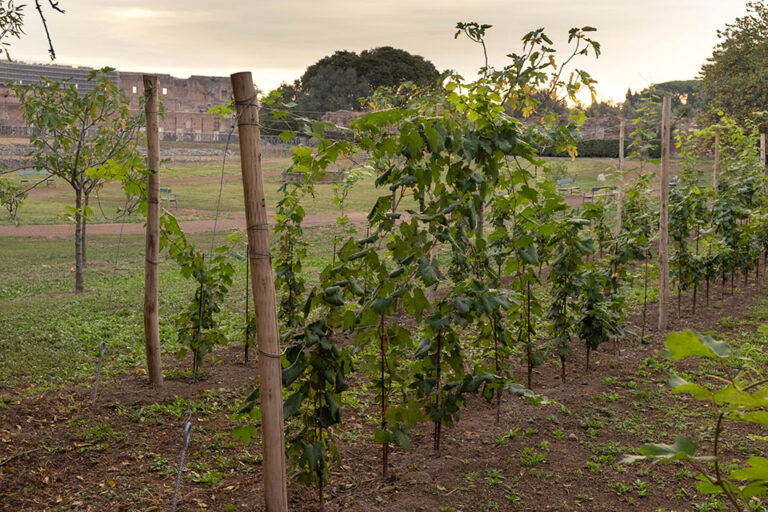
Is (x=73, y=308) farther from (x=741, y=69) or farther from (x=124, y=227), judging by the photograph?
(x=741, y=69)

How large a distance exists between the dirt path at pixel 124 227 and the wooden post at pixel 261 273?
1212cm

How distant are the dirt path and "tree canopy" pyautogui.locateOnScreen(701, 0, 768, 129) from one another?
12542 mm

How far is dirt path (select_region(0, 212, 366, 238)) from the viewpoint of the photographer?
52.2ft

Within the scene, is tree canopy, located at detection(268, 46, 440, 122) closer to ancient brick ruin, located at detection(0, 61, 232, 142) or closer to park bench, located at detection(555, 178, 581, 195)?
ancient brick ruin, located at detection(0, 61, 232, 142)

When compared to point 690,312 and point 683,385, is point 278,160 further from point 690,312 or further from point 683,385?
point 683,385

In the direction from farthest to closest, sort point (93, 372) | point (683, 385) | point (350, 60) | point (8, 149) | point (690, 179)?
point (350, 60)
point (8, 149)
point (690, 179)
point (93, 372)
point (683, 385)

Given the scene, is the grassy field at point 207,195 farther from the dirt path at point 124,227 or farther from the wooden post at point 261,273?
the wooden post at point 261,273

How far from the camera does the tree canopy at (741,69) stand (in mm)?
21156

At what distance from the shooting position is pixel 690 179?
27.1ft

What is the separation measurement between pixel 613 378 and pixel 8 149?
36.9 meters

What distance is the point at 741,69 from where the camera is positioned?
2231 centimetres

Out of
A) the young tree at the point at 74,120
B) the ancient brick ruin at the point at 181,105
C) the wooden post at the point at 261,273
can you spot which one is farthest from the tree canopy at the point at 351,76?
the wooden post at the point at 261,273

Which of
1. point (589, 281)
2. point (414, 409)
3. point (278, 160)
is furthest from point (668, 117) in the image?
point (278, 160)

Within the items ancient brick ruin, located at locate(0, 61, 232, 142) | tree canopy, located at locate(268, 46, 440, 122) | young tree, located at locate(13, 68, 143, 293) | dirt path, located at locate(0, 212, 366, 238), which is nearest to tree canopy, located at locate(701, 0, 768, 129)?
dirt path, located at locate(0, 212, 366, 238)
